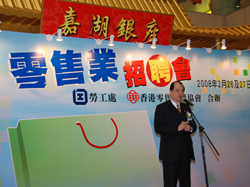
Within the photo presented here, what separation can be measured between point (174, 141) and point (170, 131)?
0.54 feet

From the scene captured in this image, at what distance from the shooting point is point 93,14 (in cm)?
388

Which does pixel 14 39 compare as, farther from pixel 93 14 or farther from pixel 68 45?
pixel 93 14

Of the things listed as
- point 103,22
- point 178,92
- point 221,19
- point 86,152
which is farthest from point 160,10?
point 221,19

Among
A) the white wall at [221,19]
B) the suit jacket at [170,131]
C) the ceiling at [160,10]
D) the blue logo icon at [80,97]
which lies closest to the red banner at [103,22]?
the ceiling at [160,10]

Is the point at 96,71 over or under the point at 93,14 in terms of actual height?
under

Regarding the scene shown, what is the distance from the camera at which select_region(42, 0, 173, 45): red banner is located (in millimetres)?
3715

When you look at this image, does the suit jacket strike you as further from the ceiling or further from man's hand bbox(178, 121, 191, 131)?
the ceiling

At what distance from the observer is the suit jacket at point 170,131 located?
10.9 ft

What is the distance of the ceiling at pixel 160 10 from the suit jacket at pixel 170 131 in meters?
1.53

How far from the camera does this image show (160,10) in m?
5.19

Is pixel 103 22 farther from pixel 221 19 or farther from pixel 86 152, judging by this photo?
pixel 221 19

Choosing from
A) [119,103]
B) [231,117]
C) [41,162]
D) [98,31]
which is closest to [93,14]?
[98,31]

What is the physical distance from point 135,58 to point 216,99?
1.63 m

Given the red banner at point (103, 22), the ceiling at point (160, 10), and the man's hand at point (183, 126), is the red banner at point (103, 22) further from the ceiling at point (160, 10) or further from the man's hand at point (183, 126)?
the man's hand at point (183, 126)
